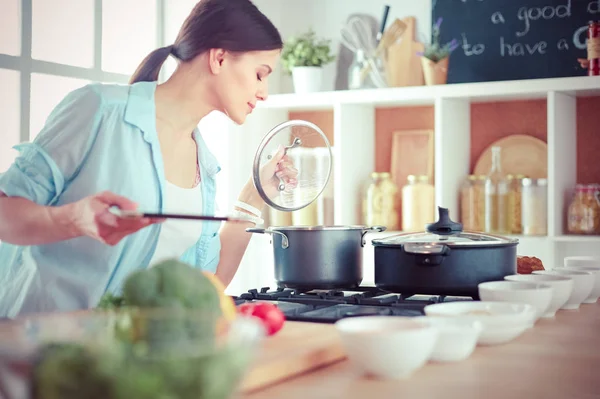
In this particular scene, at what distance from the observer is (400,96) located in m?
3.61

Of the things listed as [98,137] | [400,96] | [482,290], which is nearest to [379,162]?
[400,96]

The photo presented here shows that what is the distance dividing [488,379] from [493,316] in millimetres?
224

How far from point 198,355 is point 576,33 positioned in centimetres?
313

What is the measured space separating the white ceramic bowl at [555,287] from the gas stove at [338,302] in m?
0.14

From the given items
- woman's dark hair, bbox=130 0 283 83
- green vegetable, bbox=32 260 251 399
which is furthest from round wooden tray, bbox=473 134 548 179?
green vegetable, bbox=32 260 251 399

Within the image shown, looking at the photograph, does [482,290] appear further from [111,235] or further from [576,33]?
[576,33]

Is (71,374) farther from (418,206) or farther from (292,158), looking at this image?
(418,206)

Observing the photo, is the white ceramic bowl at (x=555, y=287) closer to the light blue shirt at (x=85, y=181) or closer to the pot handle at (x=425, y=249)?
the pot handle at (x=425, y=249)

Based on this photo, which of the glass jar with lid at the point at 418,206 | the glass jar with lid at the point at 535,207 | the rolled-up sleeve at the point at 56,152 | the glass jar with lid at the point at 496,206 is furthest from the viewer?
the glass jar with lid at the point at 418,206

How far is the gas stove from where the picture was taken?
4.92 feet

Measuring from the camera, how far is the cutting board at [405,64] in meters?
3.65

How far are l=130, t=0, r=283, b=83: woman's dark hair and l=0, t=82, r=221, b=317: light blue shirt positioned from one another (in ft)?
0.46

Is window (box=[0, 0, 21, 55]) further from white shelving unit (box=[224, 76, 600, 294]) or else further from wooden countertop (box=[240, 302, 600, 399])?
wooden countertop (box=[240, 302, 600, 399])

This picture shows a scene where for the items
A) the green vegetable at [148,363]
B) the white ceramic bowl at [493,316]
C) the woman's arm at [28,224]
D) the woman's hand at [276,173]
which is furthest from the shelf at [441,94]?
the green vegetable at [148,363]
